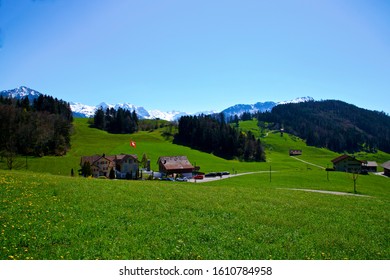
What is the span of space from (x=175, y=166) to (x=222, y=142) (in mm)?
62844

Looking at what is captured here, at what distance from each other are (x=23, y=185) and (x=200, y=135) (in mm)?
150262

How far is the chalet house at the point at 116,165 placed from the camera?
103 metres

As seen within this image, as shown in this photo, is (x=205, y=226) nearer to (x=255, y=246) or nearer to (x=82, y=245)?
(x=255, y=246)

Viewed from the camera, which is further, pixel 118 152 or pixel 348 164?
pixel 348 164

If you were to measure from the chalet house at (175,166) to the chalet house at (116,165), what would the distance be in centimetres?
1098

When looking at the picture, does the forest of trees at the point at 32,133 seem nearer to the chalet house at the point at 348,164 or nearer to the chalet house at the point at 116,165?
the chalet house at the point at 116,165

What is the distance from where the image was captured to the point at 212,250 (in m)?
12.1

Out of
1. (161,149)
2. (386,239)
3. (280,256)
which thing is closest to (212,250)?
(280,256)

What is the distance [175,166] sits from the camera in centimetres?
10725

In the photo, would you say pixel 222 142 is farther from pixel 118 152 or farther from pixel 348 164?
pixel 348 164

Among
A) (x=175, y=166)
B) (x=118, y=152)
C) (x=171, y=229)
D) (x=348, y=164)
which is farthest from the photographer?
(x=348, y=164)

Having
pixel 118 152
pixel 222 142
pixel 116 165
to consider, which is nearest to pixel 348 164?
pixel 222 142

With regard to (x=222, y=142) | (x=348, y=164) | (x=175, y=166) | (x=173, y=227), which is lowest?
(x=175, y=166)

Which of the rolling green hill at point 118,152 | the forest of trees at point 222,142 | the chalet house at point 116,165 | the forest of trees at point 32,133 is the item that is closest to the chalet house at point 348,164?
the rolling green hill at point 118,152
